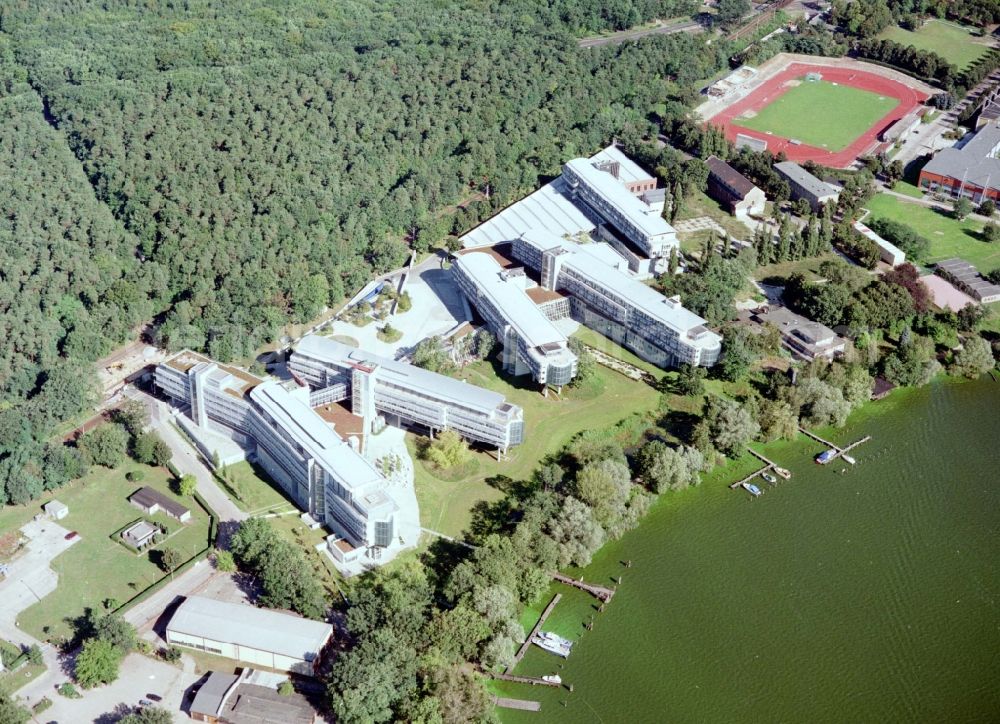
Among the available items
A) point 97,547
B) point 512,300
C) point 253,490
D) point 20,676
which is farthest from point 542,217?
point 20,676

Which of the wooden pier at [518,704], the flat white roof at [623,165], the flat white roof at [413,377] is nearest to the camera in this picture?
the wooden pier at [518,704]

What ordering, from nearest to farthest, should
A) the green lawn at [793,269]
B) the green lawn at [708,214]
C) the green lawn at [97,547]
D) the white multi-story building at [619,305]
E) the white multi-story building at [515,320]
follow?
the green lawn at [97,547]
the white multi-story building at [515,320]
the white multi-story building at [619,305]
the green lawn at [793,269]
the green lawn at [708,214]

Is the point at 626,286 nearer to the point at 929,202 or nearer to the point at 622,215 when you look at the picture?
the point at 622,215

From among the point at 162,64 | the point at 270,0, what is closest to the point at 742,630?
the point at 162,64

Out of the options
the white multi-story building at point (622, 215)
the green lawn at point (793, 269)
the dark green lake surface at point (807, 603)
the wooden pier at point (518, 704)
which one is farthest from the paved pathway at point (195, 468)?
the green lawn at point (793, 269)

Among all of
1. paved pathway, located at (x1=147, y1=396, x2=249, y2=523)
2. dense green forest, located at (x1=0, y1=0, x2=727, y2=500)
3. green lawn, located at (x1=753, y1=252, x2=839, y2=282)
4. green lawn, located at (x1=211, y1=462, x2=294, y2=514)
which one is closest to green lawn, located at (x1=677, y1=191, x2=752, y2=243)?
green lawn, located at (x1=753, y1=252, x2=839, y2=282)

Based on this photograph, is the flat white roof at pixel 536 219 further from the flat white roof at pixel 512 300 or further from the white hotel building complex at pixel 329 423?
the white hotel building complex at pixel 329 423

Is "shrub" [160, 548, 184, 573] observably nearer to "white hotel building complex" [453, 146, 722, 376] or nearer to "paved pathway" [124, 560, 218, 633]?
"paved pathway" [124, 560, 218, 633]
